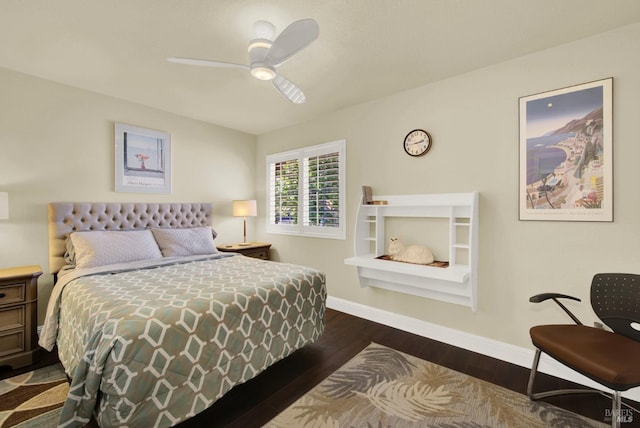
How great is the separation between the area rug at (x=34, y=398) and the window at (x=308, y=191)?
278cm

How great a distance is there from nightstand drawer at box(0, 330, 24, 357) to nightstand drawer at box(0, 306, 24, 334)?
5cm

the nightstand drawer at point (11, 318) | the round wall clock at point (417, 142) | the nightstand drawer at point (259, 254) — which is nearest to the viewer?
the nightstand drawer at point (11, 318)

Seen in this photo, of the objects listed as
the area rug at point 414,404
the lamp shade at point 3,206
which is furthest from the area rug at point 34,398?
the area rug at point 414,404

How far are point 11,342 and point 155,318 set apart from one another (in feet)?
5.92

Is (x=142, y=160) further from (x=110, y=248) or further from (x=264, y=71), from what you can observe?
(x=264, y=71)

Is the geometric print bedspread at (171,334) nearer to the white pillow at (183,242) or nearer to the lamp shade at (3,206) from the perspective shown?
the white pillow at (183,242)

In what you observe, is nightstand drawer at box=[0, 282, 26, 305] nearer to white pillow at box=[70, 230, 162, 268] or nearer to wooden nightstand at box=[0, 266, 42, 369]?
wooden nightstand at box=[0, 266, 42, 369]

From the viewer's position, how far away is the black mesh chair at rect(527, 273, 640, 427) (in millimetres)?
1453

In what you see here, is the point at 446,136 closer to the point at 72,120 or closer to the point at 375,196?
the point at 375,196

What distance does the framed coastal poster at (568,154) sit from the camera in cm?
204

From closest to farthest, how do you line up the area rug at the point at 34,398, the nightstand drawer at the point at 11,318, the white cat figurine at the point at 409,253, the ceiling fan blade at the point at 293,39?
1. the ceiling fan blade at the point at 293,39
2. the area rug at the point at 34,398
3. the nightstand drawer at the point at 11,318
4. the white cat figurine at the point at 409,253

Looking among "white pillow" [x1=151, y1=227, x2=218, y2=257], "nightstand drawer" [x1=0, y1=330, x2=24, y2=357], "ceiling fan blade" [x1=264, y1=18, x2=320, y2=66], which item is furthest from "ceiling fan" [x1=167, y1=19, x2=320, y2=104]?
"nightstand drawer" [x1=0, y1=330, x2=24, y2=357]

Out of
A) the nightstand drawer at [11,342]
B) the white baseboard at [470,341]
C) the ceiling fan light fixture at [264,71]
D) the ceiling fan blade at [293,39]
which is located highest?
the ceiling fan blade at [293,39]

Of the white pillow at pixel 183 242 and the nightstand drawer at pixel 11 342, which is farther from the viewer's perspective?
the white pillow at pixel 183 242
